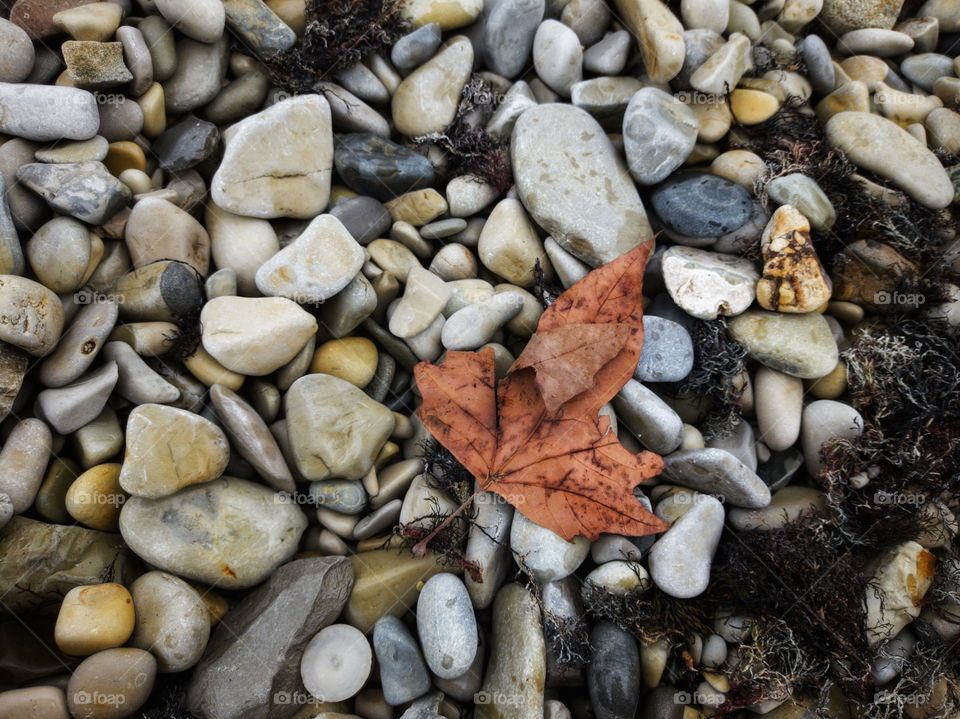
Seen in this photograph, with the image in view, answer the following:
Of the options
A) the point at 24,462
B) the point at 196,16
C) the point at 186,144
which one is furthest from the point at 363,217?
the point at 24,462

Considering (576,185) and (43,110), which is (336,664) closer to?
(576,185)

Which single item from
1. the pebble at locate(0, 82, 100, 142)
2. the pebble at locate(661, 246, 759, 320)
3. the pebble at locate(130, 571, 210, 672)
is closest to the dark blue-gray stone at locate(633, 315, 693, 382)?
the pebble at locate(661, 246, 759, 320)

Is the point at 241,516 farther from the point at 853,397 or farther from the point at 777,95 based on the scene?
the point at 777,95

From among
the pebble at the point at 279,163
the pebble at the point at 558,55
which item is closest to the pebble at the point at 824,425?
the pebble at the point at 558,55

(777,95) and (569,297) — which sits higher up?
(777,95)

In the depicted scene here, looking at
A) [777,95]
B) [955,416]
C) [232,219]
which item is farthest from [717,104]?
[232,219]

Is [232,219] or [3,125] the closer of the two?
[3,125]

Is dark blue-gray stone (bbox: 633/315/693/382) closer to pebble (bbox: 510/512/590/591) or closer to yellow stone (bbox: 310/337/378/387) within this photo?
pebble (bbox: 510/512/590/591)
